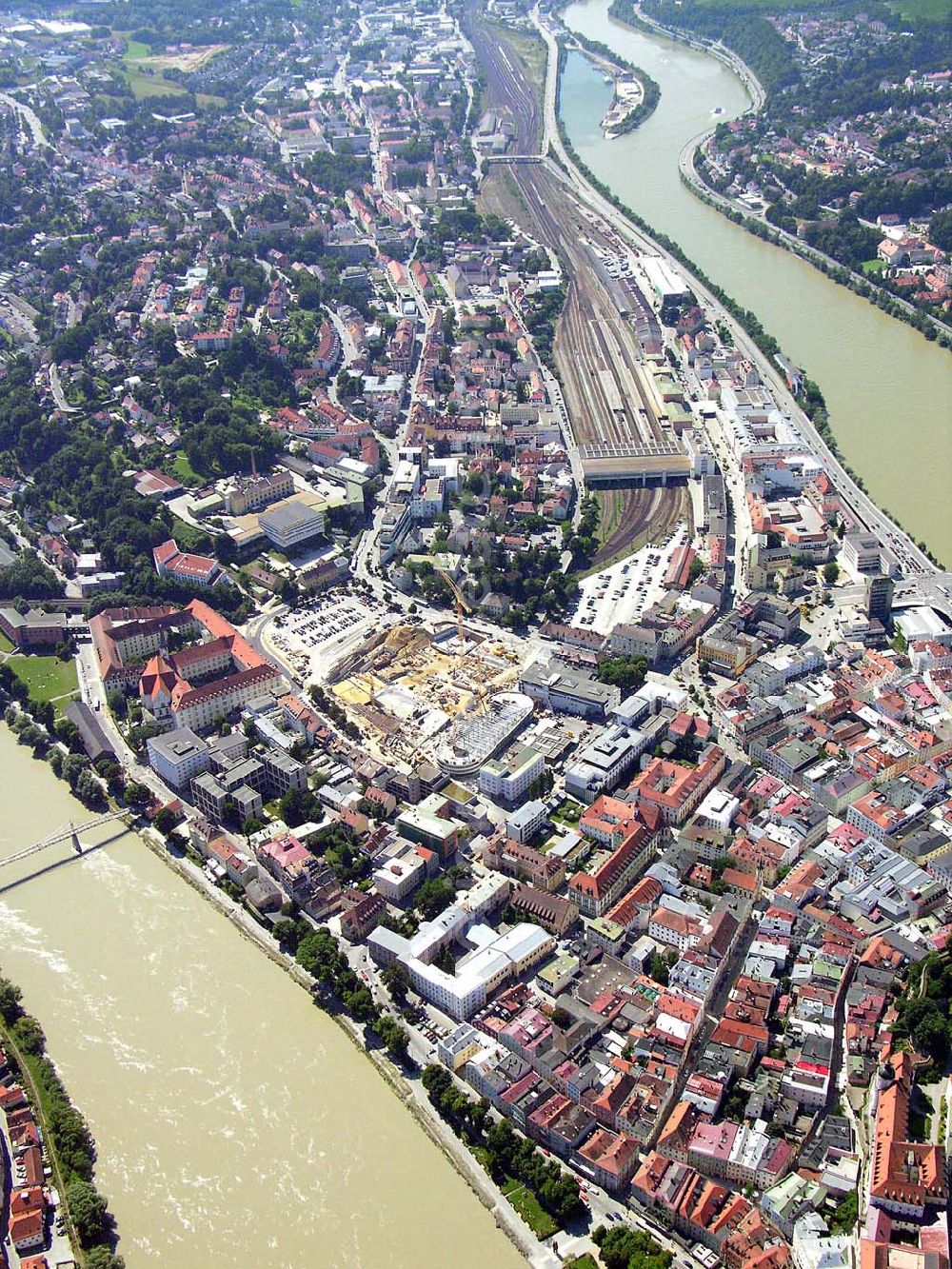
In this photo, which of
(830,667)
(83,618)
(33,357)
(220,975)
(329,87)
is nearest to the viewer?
(220,975)

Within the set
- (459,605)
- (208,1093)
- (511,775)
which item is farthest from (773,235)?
(208,1093)

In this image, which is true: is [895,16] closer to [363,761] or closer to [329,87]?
[329,87]

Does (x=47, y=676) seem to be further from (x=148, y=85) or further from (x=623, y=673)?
(x=148, y=85)

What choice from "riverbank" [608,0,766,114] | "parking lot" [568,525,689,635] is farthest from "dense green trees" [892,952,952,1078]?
"riverbank" [608,0,766,114]

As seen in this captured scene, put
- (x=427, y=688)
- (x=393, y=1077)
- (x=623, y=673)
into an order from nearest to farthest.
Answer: (x=393, y=1077) < (x=623, y=673) < (x=427, y=688)

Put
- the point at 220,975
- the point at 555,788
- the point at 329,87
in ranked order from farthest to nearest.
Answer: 1. the point at 329,87
2. the point at 555,788
3. the point at 220,975

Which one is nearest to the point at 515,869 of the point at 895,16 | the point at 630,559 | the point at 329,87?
the point at 630,559
